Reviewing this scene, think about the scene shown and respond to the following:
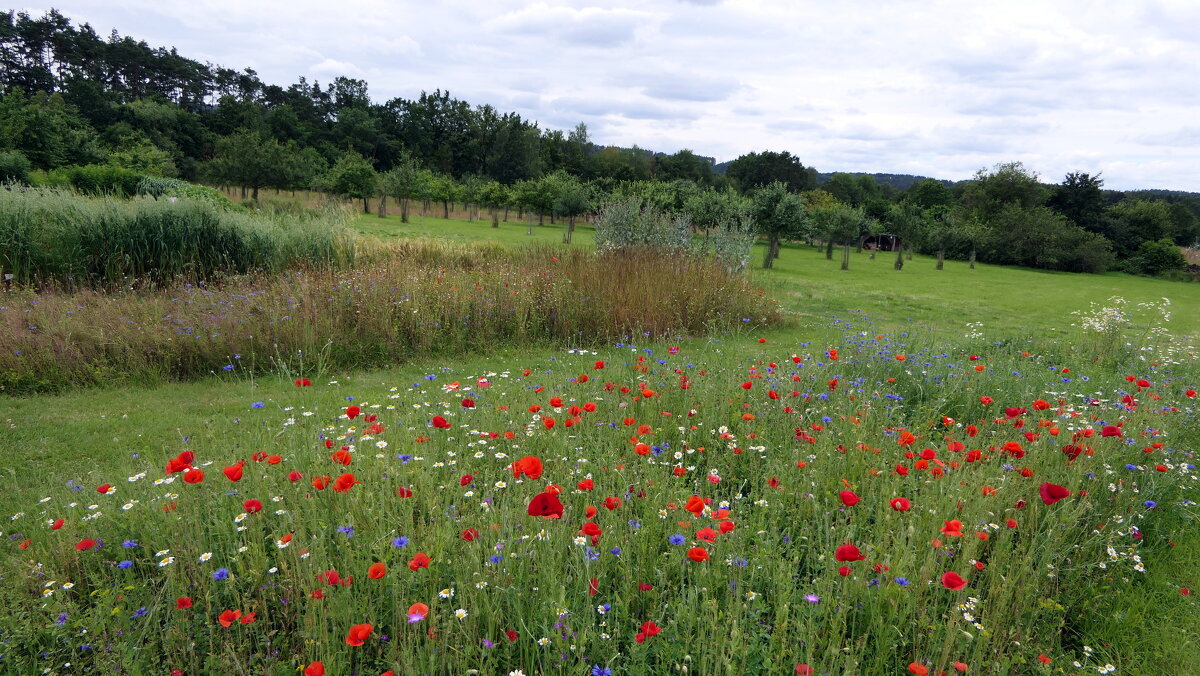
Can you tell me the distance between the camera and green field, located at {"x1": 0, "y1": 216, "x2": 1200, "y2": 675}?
218cm

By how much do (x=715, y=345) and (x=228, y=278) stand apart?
7.51 meters

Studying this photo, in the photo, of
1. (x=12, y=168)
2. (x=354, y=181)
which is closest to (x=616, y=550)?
(x=12, y=168)

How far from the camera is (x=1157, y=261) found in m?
42.4

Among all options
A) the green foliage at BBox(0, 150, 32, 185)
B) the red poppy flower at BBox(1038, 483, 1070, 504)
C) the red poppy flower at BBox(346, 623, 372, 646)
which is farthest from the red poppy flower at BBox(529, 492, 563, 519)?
the green foliage at BBox(0, 150, 32, 185)

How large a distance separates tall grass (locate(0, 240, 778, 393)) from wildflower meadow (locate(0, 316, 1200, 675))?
95.5 inches

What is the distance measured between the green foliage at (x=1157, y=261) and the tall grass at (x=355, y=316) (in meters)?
46.8

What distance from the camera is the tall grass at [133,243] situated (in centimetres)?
940

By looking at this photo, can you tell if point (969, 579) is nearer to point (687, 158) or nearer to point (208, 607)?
point (208, 607)

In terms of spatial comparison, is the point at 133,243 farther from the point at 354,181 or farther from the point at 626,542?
the point at 354,181

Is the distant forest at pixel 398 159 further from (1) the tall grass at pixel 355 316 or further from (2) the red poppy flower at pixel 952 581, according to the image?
(2) the red poppy flower at pixel 952 581

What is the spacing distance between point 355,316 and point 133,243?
4.86 metres

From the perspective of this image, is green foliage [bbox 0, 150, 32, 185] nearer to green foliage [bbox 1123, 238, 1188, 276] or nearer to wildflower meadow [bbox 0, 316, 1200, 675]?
wildflower meadow [bbox 0, 316, 1200, 675]

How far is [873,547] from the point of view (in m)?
2.51

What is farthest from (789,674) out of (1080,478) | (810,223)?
(810,223)
